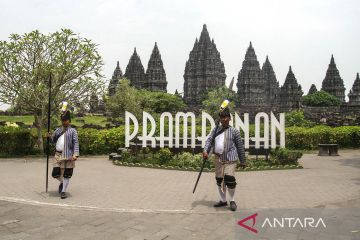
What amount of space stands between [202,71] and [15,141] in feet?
244

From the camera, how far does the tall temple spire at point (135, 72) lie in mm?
98062

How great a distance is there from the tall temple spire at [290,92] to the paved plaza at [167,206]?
8415 cm

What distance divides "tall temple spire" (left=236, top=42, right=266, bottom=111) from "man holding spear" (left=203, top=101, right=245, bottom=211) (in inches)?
3148

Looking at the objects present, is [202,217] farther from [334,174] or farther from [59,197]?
[334,174]

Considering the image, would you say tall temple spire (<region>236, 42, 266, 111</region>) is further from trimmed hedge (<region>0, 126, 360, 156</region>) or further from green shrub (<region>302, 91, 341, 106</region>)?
trimmed hedge (<region>0, 126, 360, 156</region>)

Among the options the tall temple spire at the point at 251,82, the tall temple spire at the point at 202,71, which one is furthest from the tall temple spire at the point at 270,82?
the tall temple spire at the point at 202,71

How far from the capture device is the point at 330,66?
100 m

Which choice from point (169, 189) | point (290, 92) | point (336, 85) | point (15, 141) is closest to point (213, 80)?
point (290, 92)

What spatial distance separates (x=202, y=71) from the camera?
9156 cm

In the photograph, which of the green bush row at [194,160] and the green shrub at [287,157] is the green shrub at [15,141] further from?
the green shrub at [287,157]

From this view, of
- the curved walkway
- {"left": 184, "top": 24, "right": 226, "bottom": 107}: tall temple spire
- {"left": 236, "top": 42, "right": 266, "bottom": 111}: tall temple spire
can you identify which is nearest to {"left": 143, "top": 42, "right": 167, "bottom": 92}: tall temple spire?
{"left": 184, "top": 24, "right": 226, "bottom": 107}: tall temple spire

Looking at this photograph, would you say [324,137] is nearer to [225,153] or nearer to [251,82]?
[225,153]

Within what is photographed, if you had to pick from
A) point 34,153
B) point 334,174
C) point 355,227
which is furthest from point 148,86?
point 355,227

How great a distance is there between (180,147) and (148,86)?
7366cm
